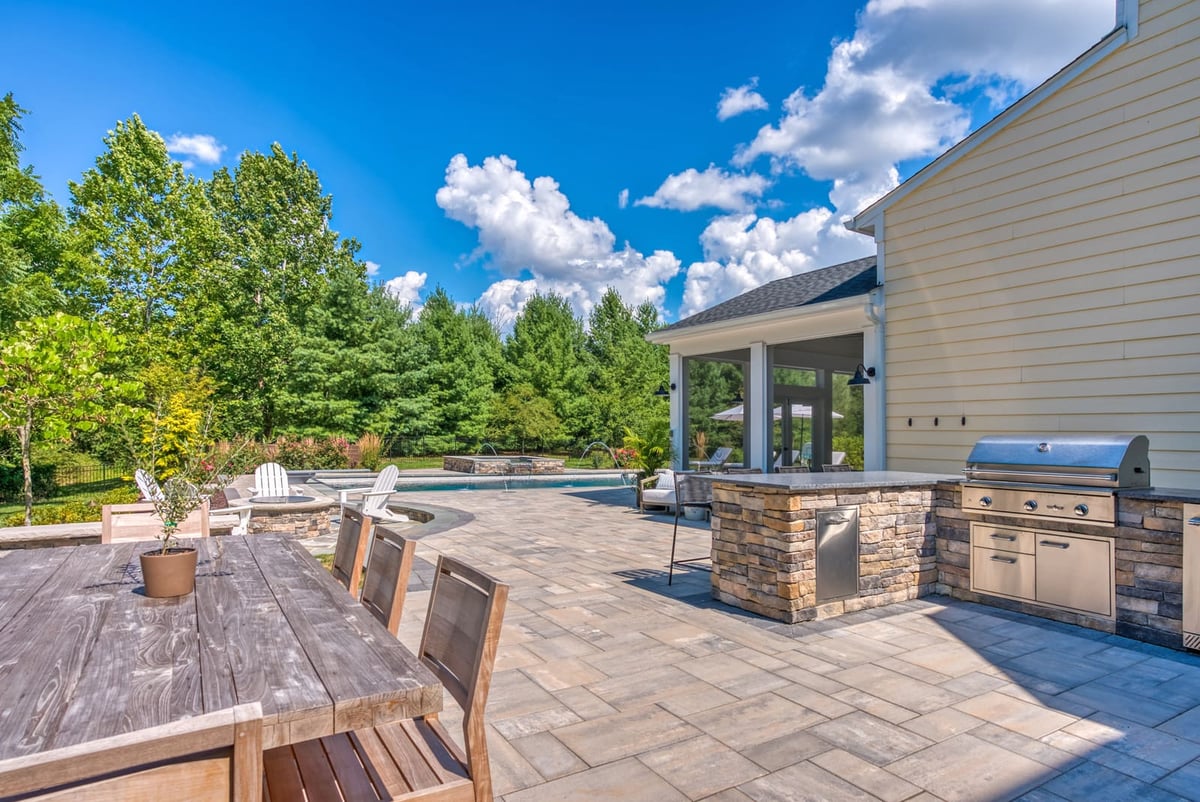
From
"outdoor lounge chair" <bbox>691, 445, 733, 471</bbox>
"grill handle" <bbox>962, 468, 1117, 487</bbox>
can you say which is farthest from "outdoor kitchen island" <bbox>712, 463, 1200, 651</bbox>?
"outdoor lounge chair" <bbox>691, 445, 733, 471</bbox>

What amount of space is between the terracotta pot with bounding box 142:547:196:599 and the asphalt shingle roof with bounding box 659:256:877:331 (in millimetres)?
7101

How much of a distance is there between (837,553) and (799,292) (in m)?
5.92

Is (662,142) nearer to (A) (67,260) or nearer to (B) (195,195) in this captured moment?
(B) (195,195)

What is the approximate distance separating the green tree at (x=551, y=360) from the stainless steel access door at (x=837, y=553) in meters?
18.2

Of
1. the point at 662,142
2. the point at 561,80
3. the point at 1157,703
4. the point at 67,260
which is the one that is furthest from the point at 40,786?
the point at 67,260

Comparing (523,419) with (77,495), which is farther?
(523,419)

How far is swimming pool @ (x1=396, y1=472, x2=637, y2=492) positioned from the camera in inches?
549

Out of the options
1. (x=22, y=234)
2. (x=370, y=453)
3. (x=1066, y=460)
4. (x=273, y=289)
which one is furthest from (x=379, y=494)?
(x=273, y=289)

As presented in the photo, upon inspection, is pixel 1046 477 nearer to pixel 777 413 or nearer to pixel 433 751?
pixel 433 751

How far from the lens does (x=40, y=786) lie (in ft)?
2.46

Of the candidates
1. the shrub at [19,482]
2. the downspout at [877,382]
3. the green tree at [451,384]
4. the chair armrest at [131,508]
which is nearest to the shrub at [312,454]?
the shrub at [19,482]

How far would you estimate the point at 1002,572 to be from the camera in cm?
450

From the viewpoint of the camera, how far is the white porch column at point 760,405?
930 centimetres

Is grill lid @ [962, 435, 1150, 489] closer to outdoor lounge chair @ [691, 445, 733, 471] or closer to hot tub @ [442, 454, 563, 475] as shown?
outdoor lounge chair @ [691, 445, 733, 471]
